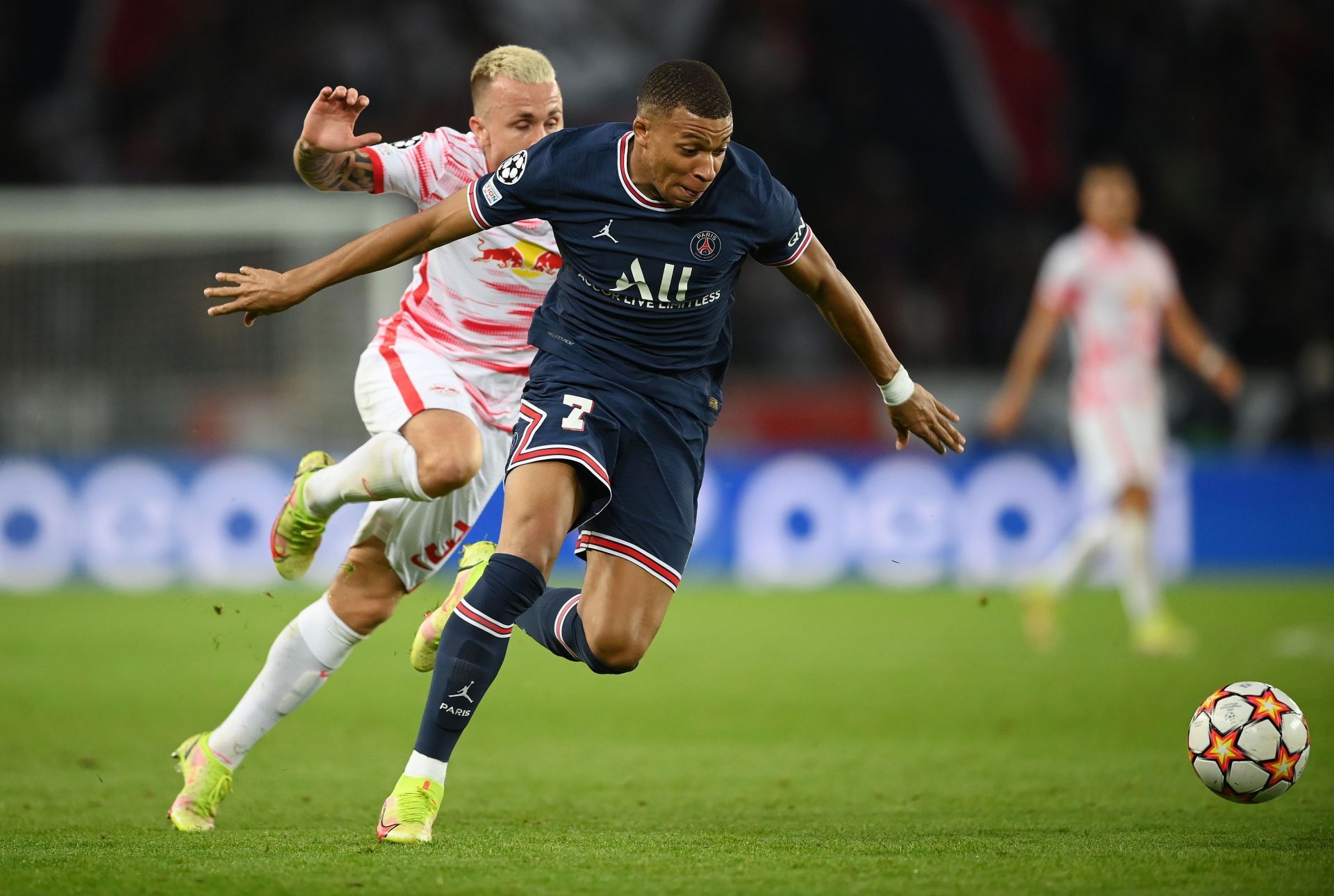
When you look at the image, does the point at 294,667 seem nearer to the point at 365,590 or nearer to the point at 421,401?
the point at 365,590

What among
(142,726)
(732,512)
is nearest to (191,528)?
(732,512)

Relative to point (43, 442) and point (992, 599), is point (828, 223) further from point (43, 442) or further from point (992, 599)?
point (43, 442)

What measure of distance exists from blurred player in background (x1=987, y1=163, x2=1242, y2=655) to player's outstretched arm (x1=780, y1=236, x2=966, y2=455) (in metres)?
4.66

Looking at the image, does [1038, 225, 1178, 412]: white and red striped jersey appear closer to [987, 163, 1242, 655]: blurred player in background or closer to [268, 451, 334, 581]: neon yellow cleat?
[987, 163, 1242, 655]: blurred player in background

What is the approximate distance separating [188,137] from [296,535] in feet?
40.4

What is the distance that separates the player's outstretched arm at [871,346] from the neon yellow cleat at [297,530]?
6.03ft

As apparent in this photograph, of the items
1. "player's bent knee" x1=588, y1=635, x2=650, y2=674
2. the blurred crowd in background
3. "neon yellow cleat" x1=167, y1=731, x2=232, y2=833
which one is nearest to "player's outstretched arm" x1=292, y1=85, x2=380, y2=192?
"player's bent knee" x1=588, y1=635, x2=650, y2=674

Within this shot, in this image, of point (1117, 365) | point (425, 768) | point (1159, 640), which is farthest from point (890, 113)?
point (425, 768)

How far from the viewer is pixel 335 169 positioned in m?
4.95

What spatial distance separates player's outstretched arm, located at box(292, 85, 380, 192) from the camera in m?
4.78

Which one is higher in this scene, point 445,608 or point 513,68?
point 513,68

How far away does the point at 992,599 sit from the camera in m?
12.5

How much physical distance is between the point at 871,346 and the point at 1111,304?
536cm

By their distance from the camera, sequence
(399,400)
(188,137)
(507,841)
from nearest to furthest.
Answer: (507,841)
(399,400)
(188,137)
